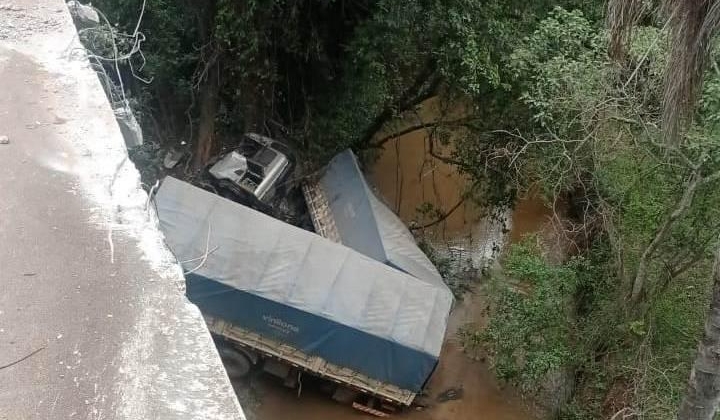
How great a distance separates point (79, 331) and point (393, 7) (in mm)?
7281

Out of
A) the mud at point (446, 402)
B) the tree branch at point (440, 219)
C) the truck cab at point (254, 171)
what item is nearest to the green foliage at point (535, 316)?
the mud at point (446, 402)

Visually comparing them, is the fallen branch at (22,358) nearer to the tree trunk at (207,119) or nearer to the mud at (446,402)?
the mud at (446,402)

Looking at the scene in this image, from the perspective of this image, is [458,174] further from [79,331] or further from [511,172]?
[79,331]

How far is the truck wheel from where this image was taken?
913 centimetres

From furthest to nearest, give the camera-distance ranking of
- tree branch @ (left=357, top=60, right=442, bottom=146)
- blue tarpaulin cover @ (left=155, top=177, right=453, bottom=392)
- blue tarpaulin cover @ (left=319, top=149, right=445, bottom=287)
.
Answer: tree branch @ (left=357, top=60, right=442, bottom=146) → blue tarpaulin cover @ (left=319, top=149, right=445, bottom=287) → blue tarpaulin cover @ (left=155, top=177, right=453, bottom=392)

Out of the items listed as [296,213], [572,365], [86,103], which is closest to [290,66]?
[296,213]

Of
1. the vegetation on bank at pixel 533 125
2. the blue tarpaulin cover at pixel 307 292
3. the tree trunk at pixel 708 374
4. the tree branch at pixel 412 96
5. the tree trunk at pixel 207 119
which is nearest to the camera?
the tree trunk at pixel 708 374

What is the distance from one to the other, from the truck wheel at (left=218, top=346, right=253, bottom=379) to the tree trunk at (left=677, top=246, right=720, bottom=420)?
570 cm

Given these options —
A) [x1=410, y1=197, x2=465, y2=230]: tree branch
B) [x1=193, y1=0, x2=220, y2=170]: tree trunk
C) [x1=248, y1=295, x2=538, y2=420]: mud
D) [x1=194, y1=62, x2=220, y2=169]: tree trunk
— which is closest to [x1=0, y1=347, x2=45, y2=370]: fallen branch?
[x1=248, y1=295, x2=538, y2=420]: mud

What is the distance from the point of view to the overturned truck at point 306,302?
8664mm

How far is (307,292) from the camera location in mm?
8789

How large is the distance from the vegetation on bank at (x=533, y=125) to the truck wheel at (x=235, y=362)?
3.31 m

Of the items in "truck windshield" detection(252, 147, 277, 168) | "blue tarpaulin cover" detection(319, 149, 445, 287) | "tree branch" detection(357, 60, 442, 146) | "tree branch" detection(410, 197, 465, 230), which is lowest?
"tree branch" detection(410, 197, 465, 230)

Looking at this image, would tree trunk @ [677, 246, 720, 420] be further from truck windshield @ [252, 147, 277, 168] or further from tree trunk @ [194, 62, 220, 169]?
tree trunk @ [194, 62, 220, 169]
